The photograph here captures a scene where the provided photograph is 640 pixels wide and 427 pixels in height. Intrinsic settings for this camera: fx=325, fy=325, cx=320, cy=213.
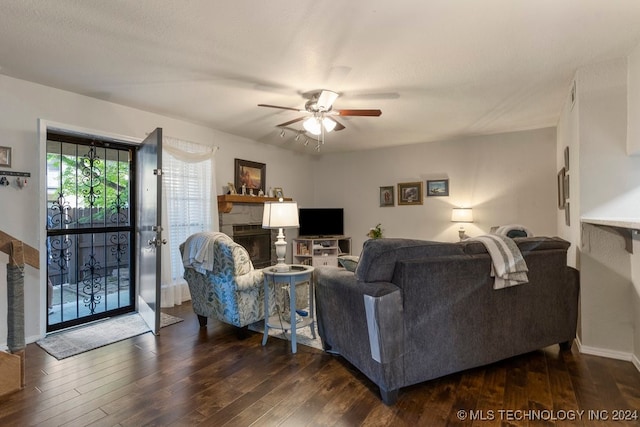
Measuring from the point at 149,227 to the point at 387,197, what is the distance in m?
4.12

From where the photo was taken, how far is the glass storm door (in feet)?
10.3

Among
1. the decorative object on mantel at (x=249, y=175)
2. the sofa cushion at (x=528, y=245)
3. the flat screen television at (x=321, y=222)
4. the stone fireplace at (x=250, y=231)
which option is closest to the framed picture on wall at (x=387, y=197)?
the flat screen television at (x=321, y=222)

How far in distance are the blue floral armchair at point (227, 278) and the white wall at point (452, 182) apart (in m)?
3.58

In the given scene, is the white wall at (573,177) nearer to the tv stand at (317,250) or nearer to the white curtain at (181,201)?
the tv stand at (317,250)

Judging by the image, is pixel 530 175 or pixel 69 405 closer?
pixel 69 405

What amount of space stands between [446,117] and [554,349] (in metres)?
2.85

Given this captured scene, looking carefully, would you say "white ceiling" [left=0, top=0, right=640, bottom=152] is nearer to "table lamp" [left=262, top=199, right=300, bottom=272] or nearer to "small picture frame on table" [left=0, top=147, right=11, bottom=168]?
"small picture frame on table" [left=0, top=147, right=11, bottom=168]

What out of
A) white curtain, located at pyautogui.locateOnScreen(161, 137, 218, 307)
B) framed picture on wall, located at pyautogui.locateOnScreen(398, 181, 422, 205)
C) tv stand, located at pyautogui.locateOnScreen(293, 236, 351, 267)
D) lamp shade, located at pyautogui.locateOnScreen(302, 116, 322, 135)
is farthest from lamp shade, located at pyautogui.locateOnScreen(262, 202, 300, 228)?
framed picture on wall, located at pyautogui.locateOnScreen(398, 181, 422, 205)

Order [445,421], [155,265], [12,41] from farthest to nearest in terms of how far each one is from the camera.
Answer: [155,265] → [12,41] → [445,421]

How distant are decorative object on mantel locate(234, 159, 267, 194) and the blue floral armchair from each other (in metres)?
2.12

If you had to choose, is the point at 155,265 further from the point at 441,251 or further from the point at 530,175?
the point at 530,175

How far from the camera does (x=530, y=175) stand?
4863 millimetres

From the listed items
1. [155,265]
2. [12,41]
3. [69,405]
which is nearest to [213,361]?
[69,405]

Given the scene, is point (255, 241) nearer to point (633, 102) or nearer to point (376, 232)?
point (376, 232)
